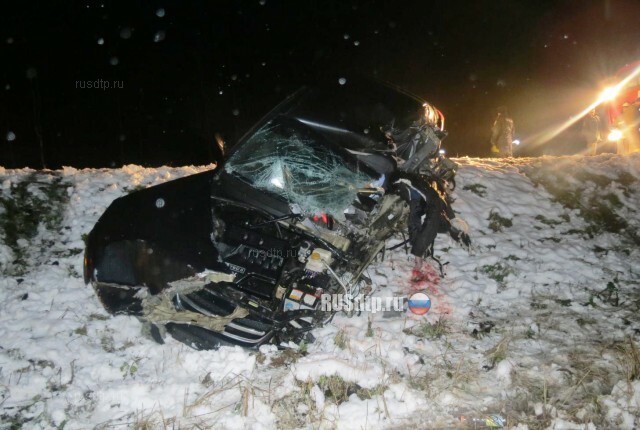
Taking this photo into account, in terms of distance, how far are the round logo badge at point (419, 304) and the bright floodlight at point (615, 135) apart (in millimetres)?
7126

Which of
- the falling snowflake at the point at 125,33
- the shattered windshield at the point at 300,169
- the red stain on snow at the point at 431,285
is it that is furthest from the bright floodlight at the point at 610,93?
the falling snowflake at the point at 125,33

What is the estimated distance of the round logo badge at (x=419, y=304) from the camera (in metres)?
4.36

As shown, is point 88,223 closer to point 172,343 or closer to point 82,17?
point 172,343

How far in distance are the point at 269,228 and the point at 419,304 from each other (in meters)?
1.64

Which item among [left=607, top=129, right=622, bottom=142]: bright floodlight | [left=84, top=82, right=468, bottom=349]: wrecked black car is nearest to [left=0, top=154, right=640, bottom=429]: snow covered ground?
[left=84, top=82, right=468, bottom=349]: wrecked black car

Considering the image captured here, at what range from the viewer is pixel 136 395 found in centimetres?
346

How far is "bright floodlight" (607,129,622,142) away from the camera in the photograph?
9219 mm

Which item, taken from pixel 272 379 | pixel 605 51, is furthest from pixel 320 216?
pixel 605 51

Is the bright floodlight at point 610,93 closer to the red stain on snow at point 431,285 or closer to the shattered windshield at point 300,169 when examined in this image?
the red stain on snow at point 431,285

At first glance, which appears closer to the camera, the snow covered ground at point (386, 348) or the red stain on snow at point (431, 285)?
the snow covered ground at point (386, 348)

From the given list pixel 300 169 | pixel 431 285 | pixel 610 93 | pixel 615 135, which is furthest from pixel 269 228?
pixel 610 93

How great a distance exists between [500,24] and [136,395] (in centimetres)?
2595

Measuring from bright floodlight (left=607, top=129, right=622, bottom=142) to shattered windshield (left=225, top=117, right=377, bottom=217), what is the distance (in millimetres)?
7678

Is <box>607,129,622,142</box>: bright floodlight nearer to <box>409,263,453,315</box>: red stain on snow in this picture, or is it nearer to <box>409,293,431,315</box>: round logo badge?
<box>409,263,453,315</box>: red stain on snow
